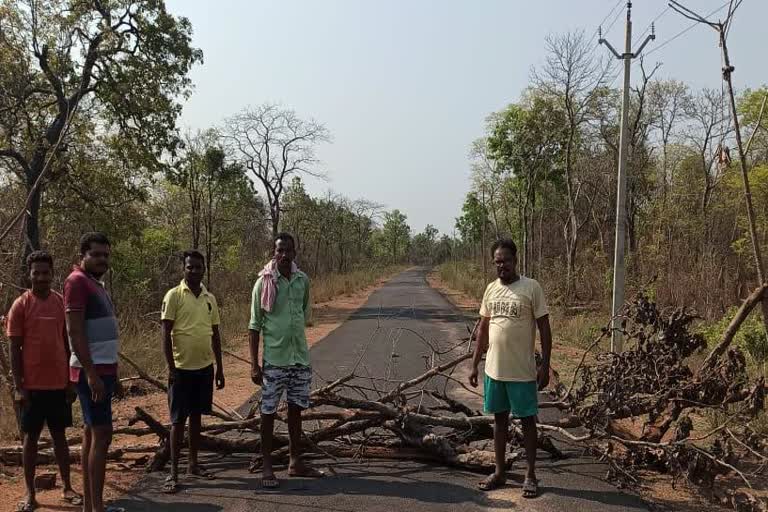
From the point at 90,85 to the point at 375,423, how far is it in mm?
16542

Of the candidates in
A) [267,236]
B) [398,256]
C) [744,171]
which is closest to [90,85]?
[744,171]

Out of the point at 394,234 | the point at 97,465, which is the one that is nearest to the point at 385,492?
the point at 97,465

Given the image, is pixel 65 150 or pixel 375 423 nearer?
pixel 375 423

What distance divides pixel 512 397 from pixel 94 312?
9.62ft

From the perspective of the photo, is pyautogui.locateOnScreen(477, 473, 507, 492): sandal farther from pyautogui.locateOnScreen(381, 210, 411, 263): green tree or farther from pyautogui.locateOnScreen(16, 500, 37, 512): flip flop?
pyautogui.locateOnScreen(381, 210, 411, 263): green tree

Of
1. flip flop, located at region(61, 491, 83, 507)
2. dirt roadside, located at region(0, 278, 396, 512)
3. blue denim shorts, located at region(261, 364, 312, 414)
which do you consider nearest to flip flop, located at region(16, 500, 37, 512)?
dirt roadside, located at region(0, 278, 396, 512)

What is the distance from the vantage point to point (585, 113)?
22719 mm

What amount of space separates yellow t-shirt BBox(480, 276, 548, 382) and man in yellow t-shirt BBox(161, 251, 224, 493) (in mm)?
2206

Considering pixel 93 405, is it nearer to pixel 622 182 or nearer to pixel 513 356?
pixel 513 356

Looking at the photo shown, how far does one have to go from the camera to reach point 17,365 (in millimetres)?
4379

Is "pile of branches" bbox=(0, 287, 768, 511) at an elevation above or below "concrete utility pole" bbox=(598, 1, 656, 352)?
below

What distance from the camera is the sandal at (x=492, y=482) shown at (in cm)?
465

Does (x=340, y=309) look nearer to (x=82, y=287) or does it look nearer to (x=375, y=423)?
(x=375, y=423)

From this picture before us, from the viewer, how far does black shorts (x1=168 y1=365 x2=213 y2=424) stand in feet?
16.3
